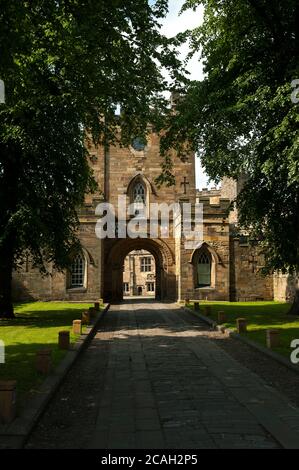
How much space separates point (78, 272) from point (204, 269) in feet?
27.0

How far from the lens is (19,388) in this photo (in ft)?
24.6

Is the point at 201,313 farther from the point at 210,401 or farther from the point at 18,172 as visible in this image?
the point at 210,401

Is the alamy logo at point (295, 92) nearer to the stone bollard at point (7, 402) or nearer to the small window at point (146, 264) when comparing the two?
the stone bollard at point (7, 402)

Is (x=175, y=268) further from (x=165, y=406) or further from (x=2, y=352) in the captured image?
(x=165, y=406)

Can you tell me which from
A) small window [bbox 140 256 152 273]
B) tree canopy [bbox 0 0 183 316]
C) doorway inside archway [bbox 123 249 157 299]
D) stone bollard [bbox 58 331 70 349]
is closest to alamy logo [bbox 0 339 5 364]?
stone bollard [bbox 58 331 70 349]

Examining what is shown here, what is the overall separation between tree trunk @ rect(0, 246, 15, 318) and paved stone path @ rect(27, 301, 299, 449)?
25.9 feet

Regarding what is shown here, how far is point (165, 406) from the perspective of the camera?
6.89 metres

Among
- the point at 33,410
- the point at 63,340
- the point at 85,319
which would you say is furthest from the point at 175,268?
the point at 33,410

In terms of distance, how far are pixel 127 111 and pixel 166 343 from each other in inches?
284

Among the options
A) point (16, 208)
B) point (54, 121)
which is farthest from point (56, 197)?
point (54, 121)

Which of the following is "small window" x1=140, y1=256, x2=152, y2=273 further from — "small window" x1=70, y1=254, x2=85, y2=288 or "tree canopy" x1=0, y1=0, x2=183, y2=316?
"tree canopy" x1=0, y1=0, x2=183, y2=316

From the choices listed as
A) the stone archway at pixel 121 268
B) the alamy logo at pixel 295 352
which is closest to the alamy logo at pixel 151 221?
the stone archway at pixel 121 268

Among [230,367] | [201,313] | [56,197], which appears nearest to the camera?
[230,367]

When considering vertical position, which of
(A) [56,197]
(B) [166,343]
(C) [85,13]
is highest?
(C) [85,13]
